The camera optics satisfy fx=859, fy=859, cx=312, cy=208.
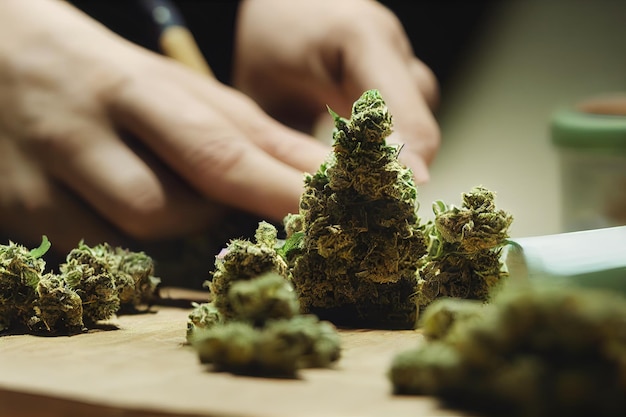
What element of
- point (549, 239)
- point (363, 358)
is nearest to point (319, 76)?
point (549, 239)

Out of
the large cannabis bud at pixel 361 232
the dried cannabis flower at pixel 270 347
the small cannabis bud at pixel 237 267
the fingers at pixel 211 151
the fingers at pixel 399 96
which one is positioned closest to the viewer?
the dried cannabis flower at pixel 270 347

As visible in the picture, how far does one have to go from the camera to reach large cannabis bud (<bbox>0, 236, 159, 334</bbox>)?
2.38 meters

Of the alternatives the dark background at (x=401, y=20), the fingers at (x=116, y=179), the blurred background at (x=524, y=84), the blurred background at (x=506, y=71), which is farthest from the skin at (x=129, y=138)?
the blurred background at (x=524, y=84)

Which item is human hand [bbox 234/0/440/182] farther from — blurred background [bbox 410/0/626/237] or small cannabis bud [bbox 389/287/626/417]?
small cannabis bud [bbox 389/287/626/417]

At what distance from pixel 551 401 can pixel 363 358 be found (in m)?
0.70

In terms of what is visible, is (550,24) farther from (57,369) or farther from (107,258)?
(57,369)

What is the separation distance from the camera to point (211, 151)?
3.13m

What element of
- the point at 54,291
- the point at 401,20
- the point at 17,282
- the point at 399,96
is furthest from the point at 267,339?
the point at 401,20

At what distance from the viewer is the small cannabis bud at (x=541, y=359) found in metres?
1.35

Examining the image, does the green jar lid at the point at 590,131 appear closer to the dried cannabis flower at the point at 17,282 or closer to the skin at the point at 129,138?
the skin at the point at 129,138

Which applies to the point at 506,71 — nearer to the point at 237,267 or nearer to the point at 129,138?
the point at 129,138

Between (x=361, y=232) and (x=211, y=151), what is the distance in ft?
3.19

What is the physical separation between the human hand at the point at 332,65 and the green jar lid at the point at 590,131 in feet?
1.66

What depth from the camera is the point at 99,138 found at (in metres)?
3.15
